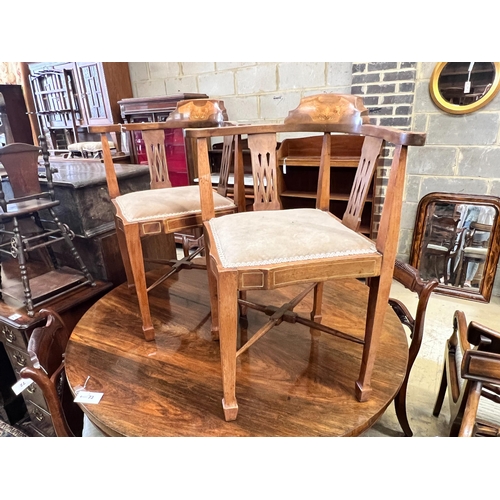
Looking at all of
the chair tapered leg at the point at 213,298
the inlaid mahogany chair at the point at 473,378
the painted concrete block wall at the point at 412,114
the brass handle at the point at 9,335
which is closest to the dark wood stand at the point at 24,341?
the brass handle at the point at 9,335

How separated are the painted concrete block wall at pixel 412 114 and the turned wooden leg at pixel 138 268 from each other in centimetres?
202

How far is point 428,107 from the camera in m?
2.47

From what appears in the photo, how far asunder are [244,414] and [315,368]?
302 millimetres

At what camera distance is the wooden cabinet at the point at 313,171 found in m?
2.68

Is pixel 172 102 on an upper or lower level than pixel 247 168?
upper

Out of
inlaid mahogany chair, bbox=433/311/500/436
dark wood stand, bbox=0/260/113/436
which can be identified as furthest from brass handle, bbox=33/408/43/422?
inlaid mahogany chair, bbox=433/311/500/436

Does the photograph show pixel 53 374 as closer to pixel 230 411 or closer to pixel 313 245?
pixel 230 411

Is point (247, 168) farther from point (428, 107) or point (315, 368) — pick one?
point (315, 368)

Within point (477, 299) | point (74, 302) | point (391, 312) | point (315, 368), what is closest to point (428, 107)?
point (477, 299)

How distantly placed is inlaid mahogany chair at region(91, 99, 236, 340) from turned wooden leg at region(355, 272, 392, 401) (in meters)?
0.61

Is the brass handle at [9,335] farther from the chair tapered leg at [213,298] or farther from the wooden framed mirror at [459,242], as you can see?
the wooden framed mirror at [459,242]

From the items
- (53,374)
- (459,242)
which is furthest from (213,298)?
(459,242)

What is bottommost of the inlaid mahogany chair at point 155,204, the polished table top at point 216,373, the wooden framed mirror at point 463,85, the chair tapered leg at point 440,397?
the chair tapered leg at point 440,397

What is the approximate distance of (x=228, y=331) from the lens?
91cm
